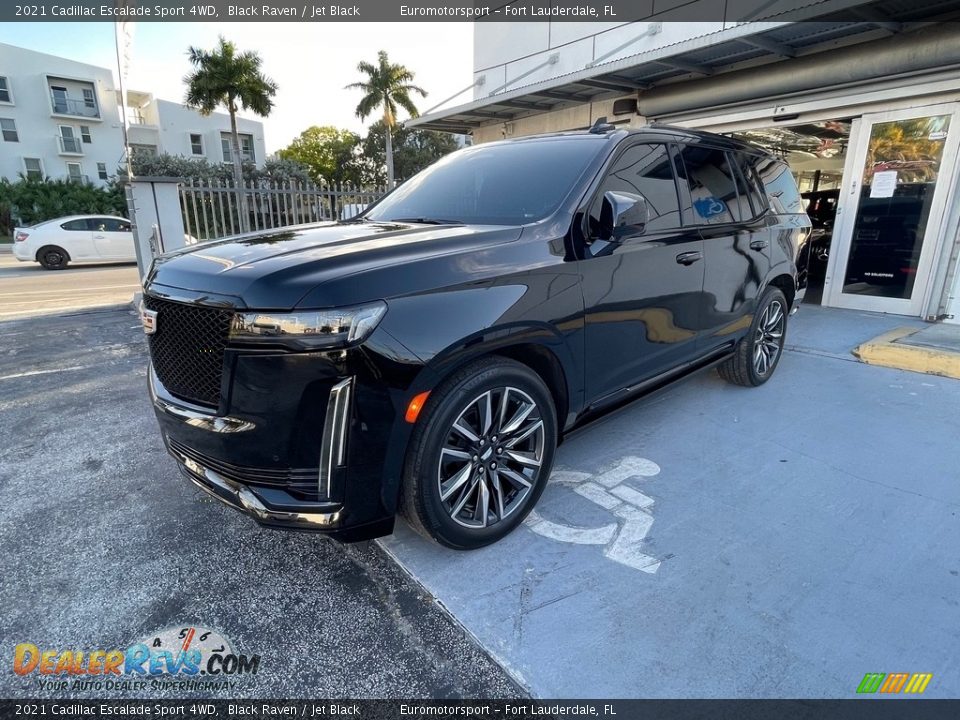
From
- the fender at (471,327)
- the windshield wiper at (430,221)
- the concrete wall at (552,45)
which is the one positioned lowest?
the fender at (471,327)

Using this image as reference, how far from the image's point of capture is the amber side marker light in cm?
201

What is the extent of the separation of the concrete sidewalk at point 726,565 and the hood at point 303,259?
1319 millimetres

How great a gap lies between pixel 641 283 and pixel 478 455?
4.59 ft

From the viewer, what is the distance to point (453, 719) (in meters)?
1.68

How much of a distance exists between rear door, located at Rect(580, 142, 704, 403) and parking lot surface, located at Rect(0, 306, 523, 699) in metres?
1.45

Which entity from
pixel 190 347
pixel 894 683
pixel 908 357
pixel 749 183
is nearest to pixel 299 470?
pixel 190 347

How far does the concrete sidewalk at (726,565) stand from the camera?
186 cm

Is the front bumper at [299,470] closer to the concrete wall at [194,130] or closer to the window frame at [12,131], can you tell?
the concrete wall at [194,130]

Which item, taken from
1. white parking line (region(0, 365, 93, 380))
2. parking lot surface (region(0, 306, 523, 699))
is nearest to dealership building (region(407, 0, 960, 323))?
parking lot surface (region(0, 306, 523, 699))

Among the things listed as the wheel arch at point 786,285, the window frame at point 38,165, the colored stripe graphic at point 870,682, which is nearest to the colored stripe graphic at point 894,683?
the colored stripe graphic at point 870,682

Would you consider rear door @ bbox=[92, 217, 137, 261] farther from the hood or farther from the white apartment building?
the white apartment building

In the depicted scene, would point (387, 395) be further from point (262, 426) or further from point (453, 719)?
point (453, 719)

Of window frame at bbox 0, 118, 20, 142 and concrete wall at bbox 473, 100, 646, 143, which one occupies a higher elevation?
window frame at bbox 0, 118, 20, 142

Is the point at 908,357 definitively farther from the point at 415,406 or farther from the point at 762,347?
the point at 415,406
